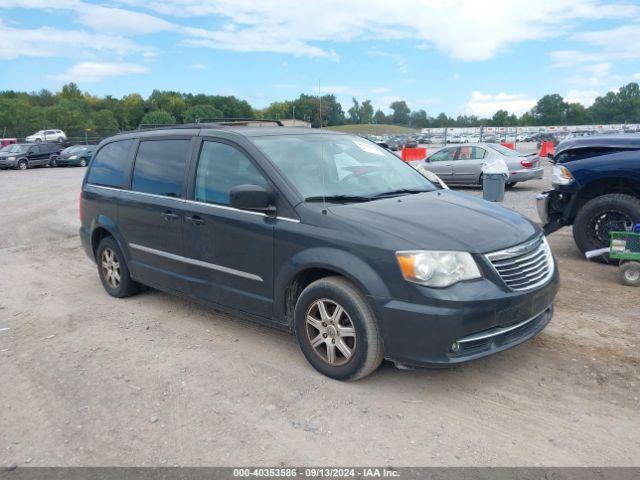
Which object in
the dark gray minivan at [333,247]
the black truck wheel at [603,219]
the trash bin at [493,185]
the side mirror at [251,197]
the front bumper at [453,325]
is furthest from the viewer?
the trash bin at [493,185]

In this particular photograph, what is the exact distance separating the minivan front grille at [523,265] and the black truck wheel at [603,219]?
3.23 m

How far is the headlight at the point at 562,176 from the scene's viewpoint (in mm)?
7207

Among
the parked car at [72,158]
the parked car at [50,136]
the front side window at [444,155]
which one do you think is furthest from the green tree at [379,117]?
the front side window at [444,155]

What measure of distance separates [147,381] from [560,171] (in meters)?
5.81

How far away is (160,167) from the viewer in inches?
210

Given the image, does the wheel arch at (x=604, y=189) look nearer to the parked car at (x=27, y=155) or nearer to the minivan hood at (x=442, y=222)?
the minivan hood at (x=442, y=222)

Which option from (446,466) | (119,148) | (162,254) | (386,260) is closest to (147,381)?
(162,254)

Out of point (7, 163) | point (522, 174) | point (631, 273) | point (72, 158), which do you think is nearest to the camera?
point (631, 273)

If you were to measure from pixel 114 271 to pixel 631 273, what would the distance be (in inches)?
219

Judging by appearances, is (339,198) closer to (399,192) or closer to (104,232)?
(399,192)

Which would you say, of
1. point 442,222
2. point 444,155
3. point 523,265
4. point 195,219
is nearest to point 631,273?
point 523,265

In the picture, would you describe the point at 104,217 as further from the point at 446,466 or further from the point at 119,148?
the point at 446,466

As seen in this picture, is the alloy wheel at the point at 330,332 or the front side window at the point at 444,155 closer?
the alloy wheel at the point at 330,332

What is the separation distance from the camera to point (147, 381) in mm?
4086
